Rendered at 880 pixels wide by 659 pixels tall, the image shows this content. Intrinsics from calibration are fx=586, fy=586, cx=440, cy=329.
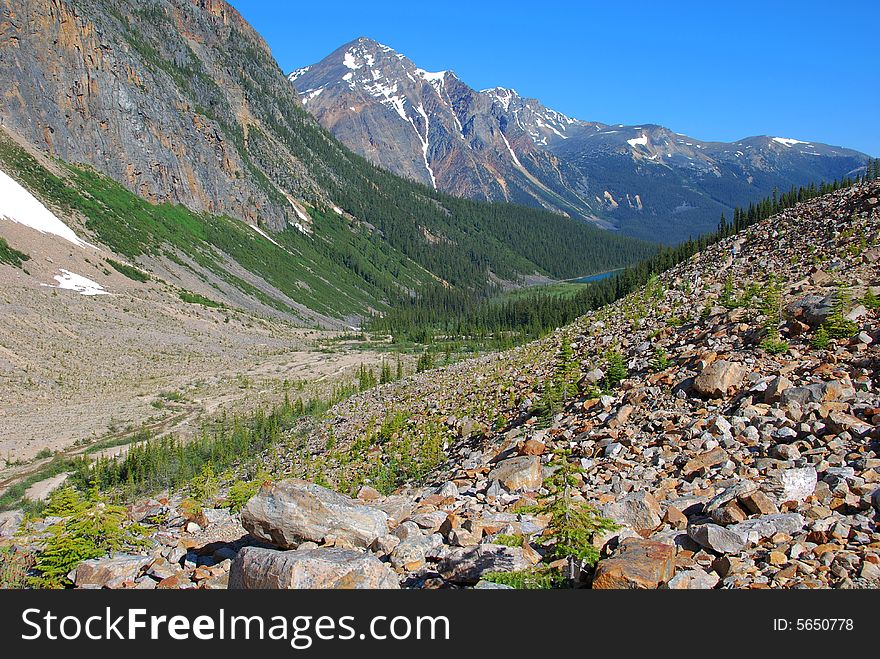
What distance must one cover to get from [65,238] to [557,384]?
115 meters

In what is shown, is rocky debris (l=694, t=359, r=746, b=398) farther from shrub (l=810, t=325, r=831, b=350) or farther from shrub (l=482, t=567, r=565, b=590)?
shrub (l=482, t=567, r=565, b=590)

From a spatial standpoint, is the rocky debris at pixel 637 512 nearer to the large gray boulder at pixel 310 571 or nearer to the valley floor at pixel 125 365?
the large gray boulder at pixel 310 571

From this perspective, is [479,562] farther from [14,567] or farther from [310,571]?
[14,567]

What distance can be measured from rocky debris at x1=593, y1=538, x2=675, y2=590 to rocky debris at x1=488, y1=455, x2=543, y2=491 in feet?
21.3

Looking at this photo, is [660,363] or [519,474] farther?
[660,363]

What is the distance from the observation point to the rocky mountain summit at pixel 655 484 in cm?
990

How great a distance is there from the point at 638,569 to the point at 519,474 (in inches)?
293

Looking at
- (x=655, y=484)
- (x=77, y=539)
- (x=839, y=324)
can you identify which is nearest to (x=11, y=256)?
(x=77, y=539)

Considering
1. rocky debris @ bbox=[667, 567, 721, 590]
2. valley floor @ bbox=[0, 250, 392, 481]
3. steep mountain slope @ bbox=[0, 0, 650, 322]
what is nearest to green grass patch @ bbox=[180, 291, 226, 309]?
valley floor @ bbox=[0, 250, 392, 481]

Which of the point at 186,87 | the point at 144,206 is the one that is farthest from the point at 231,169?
the point at 144,206

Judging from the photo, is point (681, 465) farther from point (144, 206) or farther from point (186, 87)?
point (186, 87)

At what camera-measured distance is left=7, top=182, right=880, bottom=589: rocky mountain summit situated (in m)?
9.90

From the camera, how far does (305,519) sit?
40.3ft

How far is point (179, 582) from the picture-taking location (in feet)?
38.7
